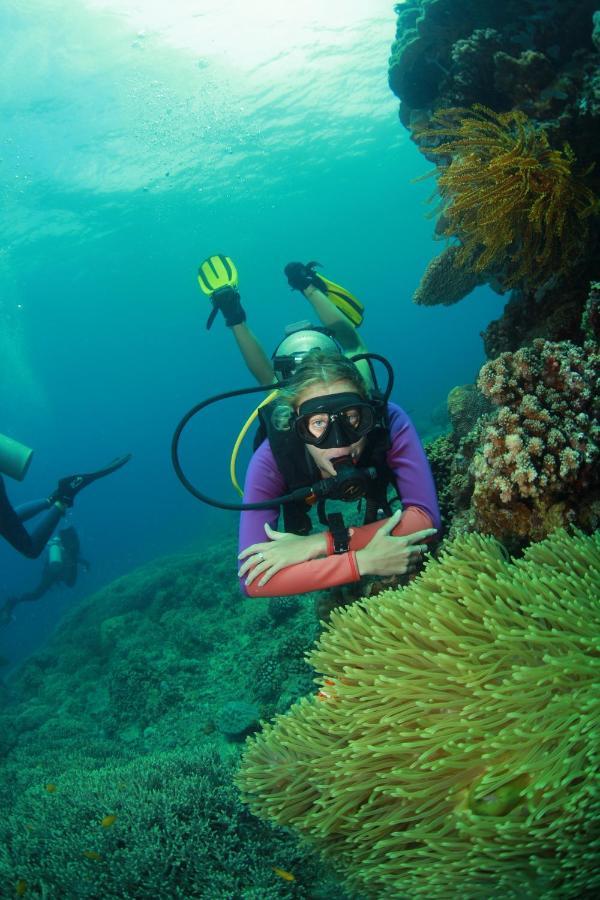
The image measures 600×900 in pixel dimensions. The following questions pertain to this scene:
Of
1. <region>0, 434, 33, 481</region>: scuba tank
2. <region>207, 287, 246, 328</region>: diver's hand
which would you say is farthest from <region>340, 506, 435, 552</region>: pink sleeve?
<region>0, 434, 33, 481</region>: scuba tank

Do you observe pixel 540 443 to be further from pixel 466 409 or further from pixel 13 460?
pixel 13 460

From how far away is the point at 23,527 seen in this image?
11555mm

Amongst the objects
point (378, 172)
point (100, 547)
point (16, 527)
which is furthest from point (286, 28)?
point (100, 547)

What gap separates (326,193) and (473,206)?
57.1 metres

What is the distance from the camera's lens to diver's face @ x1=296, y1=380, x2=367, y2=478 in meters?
3.59

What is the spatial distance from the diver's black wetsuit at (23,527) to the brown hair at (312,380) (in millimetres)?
9141

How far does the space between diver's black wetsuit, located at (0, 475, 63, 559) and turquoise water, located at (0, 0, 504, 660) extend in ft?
50.1

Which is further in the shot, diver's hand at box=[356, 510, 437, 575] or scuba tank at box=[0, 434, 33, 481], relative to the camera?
scuba tank at box=[0, 434, 33, 481]

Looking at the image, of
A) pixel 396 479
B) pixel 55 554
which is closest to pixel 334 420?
pixel 396 479

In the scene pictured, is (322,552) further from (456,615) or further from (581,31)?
(581,31)

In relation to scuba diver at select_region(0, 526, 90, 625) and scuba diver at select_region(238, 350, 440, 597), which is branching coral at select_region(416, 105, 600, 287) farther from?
scuba diver at select_region(0, 526, 90, 625)

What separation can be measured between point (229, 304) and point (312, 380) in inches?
186

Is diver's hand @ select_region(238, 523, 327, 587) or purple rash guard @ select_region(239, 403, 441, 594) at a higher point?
purple rash guard @ select_region(239, 403, 441, 594)

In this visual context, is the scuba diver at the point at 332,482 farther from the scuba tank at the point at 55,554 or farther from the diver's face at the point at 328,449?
the scuba tank at the point at 55,554
